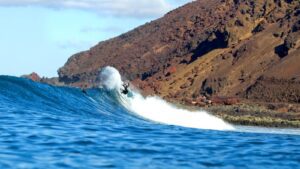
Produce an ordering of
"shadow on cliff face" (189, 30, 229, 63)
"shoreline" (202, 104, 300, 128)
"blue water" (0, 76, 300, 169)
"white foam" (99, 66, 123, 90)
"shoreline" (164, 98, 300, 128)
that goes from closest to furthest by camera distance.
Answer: "blue water" (0, 76, 300, 169)
"white foam" (99, 66, 123, 90)
"shoreline" (202, 104, 300, 128)
"shoreline" (164, 98, 300, 128)
"shadow on cliff face" (189, 30, 229, 63)

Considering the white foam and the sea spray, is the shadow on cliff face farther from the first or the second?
Answer: the sea spray

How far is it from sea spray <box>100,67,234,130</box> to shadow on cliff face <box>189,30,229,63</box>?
85.2m

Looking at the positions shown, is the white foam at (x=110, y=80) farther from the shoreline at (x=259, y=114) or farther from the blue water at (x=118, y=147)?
the blue water at (x=118, y=147)

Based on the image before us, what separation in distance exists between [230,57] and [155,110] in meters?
85.2

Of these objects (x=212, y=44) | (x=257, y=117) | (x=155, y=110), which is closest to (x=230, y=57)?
(x=212, y=44)

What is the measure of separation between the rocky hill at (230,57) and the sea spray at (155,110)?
43223 mm

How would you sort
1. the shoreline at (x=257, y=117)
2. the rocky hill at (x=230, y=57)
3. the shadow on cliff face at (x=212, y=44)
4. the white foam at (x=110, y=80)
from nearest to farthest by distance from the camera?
the white foam at (x=110, y=80), the shoreline at (x=257, y=117), the rocky hill at (x=230, y=57), the shadow on cliff face at (x=212, y=44)

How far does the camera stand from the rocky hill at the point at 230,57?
110 meters

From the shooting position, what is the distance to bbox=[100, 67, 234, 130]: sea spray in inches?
1499

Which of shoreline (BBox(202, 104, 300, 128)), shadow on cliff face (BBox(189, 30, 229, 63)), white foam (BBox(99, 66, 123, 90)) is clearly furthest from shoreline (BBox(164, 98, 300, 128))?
shadow on cliff face (BBox(189, 30, 229, 63))

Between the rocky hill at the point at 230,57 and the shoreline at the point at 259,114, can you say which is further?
the rocky hill at the point at 230,57

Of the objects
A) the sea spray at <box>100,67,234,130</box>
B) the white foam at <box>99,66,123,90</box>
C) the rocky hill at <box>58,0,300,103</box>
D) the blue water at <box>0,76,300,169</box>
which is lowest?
the blue water at <box>0,76,300,169</box>

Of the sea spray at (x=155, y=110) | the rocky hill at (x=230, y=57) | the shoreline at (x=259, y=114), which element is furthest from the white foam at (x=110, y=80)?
the rocky hill at (x=230, y=57)

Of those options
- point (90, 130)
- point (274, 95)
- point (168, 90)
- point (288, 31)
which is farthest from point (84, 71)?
point (90, 130)
